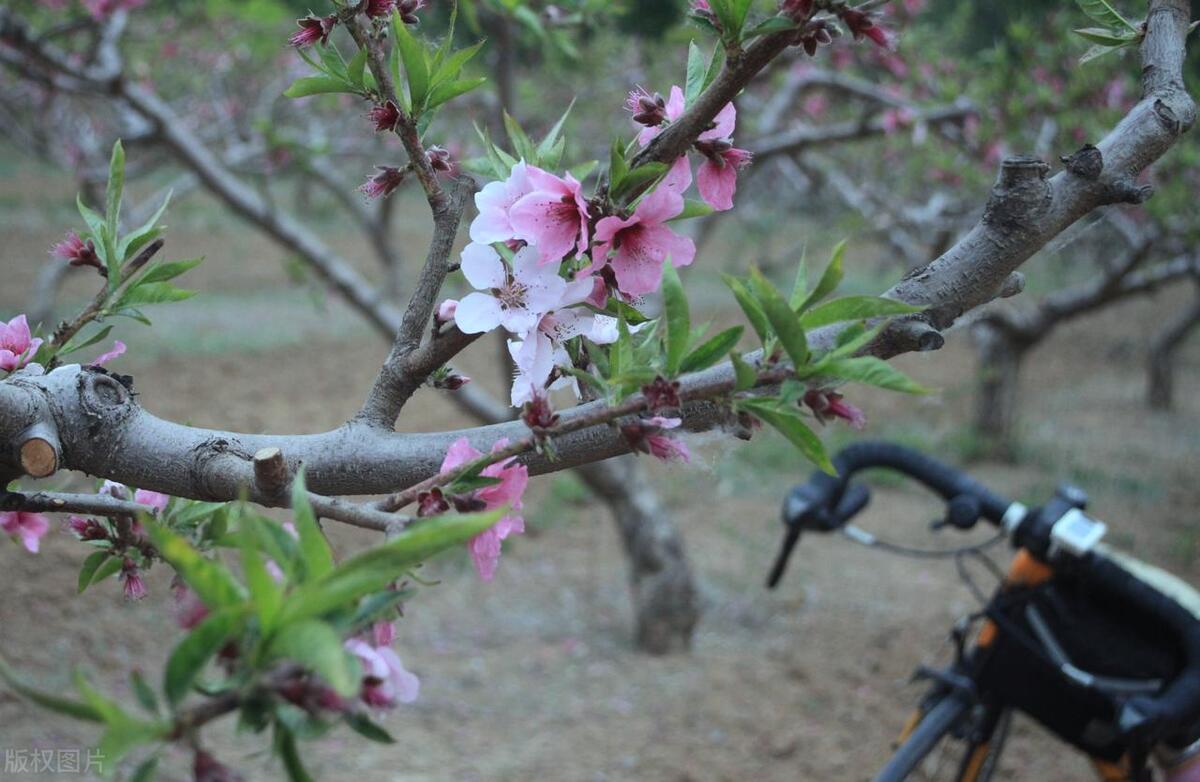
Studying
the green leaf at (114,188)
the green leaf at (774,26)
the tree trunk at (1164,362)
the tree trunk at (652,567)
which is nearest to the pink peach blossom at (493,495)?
the green leaf at (774,26)

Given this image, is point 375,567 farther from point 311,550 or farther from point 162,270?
point 162,270

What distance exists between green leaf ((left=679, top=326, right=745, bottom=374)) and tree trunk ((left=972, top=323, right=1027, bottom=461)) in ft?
19.0

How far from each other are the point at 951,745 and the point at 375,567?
2.11 metres

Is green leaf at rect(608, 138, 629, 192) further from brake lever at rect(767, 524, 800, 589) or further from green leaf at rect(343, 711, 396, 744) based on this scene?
brake lever at rect(767, 524, 800, 589)

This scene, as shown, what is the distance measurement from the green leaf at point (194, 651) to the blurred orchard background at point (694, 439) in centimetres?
53

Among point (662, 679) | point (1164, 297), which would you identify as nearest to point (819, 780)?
point (662, 679)

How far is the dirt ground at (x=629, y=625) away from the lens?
3174mm

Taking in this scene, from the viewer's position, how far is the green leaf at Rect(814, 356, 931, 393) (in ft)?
2.66

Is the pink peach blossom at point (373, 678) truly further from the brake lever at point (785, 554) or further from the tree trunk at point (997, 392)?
the tree trunk at point (997, 392)

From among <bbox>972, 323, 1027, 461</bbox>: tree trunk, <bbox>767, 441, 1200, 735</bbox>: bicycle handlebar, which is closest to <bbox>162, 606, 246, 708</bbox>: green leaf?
<bbox>767, 441, 1200, 735</bbox>: bicycle handlebar

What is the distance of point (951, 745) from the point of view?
238cm

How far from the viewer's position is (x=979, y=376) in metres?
6.41

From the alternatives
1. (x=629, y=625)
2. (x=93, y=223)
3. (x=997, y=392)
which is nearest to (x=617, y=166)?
(x=93, y=223)

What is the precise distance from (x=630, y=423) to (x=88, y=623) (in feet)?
11.5
